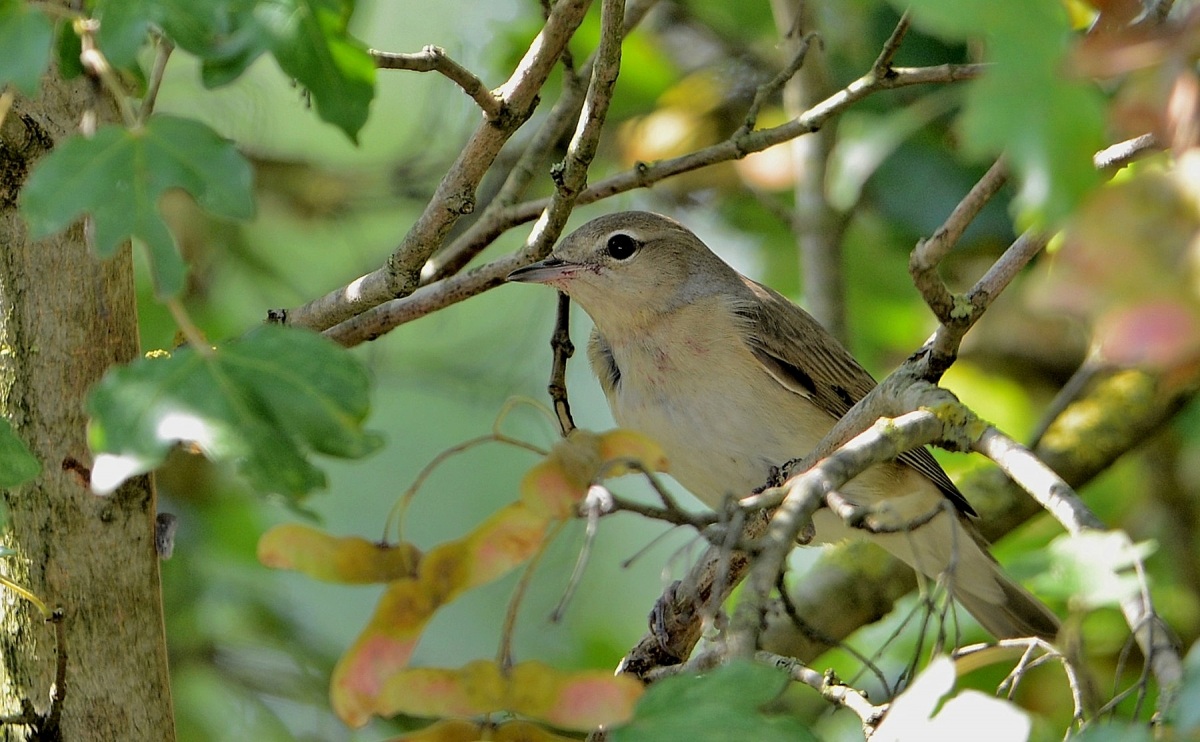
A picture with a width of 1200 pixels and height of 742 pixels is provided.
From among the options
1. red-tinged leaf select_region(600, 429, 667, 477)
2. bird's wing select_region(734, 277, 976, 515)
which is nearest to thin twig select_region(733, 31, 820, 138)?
bird's wing select_region(734, 277, 976, 515)

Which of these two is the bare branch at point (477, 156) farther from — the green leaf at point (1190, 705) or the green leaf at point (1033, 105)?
the green leaf at point (1190, 705)

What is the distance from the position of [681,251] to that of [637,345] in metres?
0.61

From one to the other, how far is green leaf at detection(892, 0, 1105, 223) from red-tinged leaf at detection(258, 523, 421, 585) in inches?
42.3

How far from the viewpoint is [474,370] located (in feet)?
17.6

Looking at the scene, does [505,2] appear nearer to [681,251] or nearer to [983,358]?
[681,251]

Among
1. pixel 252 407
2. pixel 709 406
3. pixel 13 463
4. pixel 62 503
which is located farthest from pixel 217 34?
pixel 709 406

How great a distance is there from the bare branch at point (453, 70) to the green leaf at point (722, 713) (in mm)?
1470

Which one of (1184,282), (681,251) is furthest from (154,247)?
(681,251)

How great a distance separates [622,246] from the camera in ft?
14.3

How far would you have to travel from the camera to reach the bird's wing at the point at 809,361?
4082 millimetres

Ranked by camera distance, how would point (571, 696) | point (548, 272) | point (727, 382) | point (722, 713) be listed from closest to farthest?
1. point (722, 713)
2. point (571, 696)
3. point (548, 272)
4. point (727, 382)

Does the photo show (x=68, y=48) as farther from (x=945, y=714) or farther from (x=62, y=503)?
A: (x=945, y=714)

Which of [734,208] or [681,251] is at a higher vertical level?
[734,208]

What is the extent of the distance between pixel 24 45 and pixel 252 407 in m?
0.54
